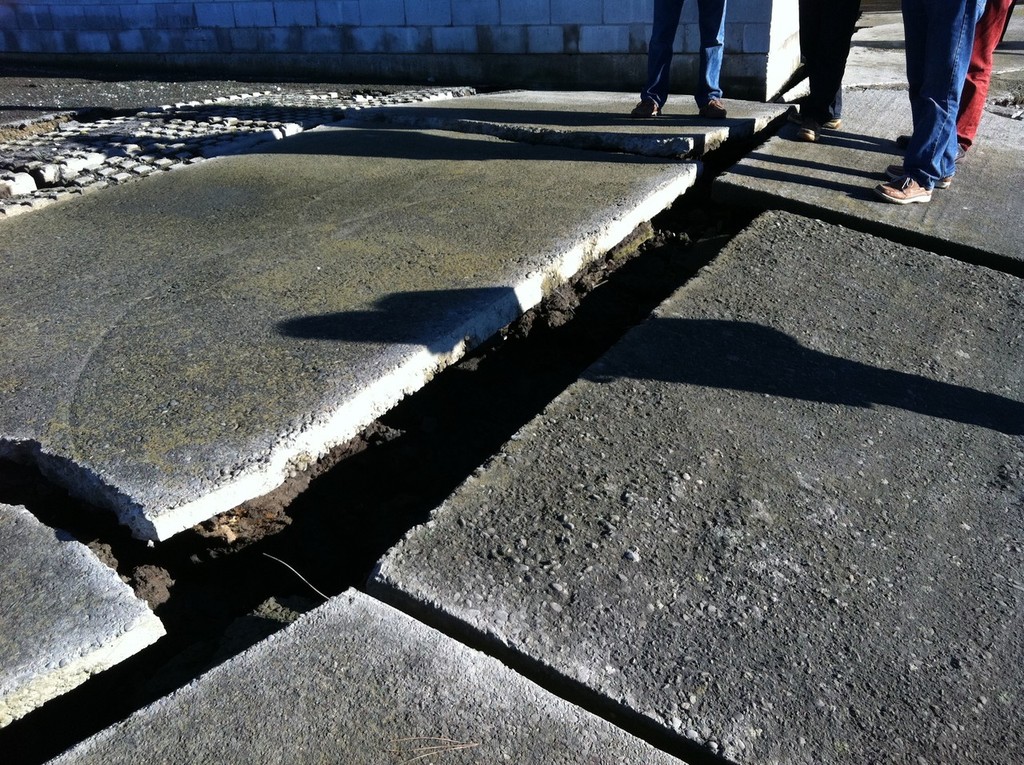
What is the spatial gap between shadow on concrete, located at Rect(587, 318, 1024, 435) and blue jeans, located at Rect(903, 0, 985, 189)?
1.43 m

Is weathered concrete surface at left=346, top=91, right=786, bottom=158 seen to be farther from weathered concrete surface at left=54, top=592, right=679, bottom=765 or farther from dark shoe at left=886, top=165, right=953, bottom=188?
weathered concrete surface at left=54, top=592, right=679, bottom=765

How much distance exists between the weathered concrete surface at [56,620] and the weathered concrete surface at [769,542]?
45 centimetres

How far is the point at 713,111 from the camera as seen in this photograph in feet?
13.6

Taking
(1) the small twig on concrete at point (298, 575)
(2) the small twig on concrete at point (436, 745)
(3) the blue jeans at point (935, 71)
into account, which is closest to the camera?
(2) the small twig on concrete at point (436, 745)

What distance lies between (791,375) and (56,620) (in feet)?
5.77

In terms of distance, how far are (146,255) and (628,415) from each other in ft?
6.17

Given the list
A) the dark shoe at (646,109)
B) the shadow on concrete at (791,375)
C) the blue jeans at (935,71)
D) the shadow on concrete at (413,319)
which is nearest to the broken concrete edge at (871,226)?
the blue jeans at (935,71)

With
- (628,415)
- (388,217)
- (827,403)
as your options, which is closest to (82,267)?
(388,217)

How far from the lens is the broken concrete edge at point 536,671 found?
1214mm

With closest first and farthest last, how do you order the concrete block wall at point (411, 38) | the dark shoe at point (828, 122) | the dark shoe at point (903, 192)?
the dark shoe at point (903, 192), the dark shoe at point (828, 122), the concrete block wall at point (411, 38)

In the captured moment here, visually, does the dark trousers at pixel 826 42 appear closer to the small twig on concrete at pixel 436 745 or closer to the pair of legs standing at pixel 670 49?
the pair of legs standing at pixel 670 49

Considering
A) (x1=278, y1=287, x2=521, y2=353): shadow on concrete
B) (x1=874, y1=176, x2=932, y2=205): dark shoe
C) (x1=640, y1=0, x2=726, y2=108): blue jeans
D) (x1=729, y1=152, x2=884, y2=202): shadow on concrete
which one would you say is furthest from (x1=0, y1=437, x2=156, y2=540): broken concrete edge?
(x1=640, y1=0, x2=726, y2=108): blue jeans

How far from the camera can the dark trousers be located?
3734 mm

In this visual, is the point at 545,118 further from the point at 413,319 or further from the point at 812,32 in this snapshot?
the point at 413,319
